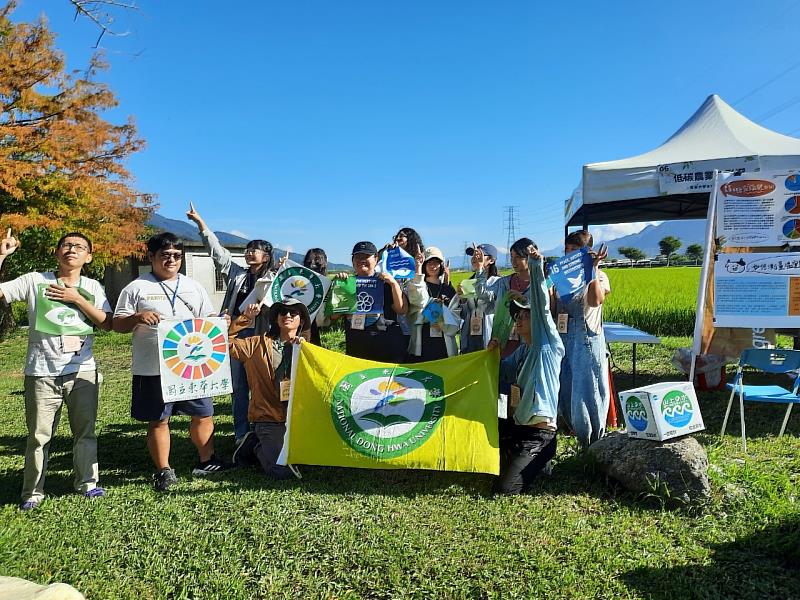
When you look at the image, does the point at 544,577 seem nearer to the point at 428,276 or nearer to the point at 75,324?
the point at 428,276

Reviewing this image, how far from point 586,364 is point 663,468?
41.5 inches

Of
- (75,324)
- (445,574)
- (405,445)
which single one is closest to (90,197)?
(75,324)

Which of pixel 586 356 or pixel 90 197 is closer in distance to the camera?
pixel 586 356

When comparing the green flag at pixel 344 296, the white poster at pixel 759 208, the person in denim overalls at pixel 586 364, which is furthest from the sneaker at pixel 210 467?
the white poster at pixel 759 208

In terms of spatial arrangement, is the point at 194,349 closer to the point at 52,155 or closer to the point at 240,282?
the point at 240,282

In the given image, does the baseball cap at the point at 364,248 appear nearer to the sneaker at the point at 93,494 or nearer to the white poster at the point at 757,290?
the sneaker at the point at 93,494

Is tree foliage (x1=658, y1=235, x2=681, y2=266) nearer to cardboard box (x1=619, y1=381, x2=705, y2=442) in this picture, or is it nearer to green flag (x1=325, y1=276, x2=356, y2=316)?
cardboard box (x1=619, y1=381, x2=705, y2=442)

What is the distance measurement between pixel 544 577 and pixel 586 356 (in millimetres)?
2096

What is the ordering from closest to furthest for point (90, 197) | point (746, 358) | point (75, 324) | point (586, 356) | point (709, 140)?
point (75, 324) → point (586, 356) → point (746, 358) → point (709, 140) → point (90, 197)

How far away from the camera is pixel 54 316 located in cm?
349

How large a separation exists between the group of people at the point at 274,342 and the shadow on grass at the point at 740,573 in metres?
1.16

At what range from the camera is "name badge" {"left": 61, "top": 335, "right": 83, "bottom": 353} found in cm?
353

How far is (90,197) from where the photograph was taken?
43.6 ft

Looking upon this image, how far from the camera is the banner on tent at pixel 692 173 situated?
6445 millimetres
